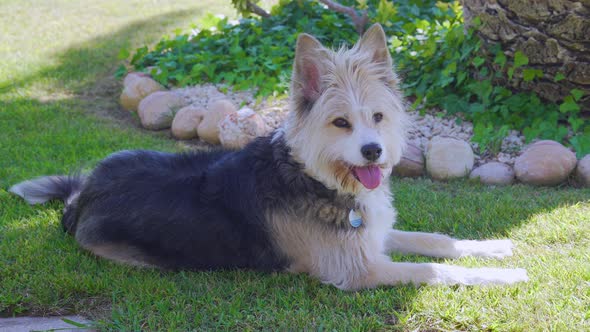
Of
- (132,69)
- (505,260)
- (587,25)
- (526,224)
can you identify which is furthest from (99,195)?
(132,69)

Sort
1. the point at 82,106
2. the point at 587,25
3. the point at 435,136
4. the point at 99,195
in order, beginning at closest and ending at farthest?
the point at 99,195, the point at 587,25, the point at 435,136, the point at 82,106

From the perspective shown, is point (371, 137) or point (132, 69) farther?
point (132, 69)

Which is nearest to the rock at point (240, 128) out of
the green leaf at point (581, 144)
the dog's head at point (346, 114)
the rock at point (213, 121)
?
the rock at point (213, 121)

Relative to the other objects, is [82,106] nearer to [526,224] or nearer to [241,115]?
[241,115]

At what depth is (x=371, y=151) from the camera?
11.2ft

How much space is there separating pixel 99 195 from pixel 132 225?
41 cm

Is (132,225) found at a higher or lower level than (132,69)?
higher

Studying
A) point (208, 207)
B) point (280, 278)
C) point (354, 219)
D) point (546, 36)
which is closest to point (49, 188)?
point (208, 207)

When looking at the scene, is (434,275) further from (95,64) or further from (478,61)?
(95,64)

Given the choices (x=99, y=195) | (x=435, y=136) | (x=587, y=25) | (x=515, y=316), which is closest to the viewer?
(x=515, y=316)

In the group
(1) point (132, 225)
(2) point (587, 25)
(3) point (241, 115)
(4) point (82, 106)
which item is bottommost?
(4) point (82, 106)

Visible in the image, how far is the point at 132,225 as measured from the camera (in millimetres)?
3902

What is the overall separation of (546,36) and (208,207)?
429cm

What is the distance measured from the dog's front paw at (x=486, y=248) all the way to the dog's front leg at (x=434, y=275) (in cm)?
42
